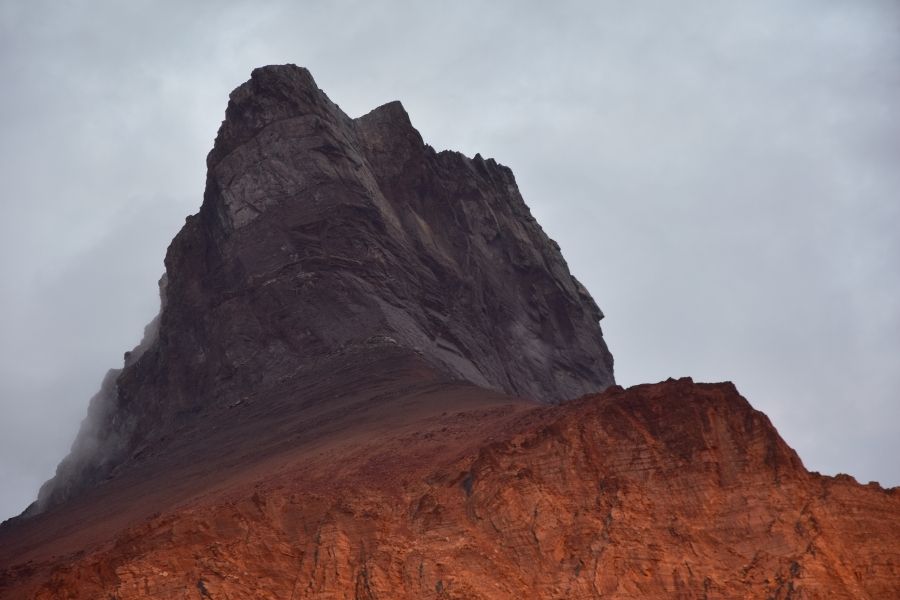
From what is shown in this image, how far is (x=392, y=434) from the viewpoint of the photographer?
5678 centimetres

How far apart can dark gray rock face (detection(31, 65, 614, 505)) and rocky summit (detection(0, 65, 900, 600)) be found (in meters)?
0.19

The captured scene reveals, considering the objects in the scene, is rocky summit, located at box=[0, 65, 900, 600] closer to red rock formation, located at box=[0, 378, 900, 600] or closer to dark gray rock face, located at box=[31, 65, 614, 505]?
red rock formation, located at box=[0, 378, 900, 600]

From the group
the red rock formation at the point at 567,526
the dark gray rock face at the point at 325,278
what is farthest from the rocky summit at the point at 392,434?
the dark gray rock face at the point at 325,278

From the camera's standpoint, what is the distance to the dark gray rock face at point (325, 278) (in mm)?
79125

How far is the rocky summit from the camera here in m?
42.0

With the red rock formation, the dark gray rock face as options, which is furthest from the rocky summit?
the dark gray rock face

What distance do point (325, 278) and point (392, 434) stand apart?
23778 millimetres

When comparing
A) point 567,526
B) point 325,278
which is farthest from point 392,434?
point 325,278

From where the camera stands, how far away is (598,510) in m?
43.4

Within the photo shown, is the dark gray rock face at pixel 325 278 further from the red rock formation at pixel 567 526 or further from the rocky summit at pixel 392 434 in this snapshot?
the red rock formation at pixel 567 526

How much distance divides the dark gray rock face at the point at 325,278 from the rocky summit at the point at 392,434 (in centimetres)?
19

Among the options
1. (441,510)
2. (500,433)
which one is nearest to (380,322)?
(500,433)

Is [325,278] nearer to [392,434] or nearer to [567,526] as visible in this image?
[392,434]

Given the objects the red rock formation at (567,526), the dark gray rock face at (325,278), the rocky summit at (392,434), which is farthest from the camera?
the dark gray rock face at (325,278)
